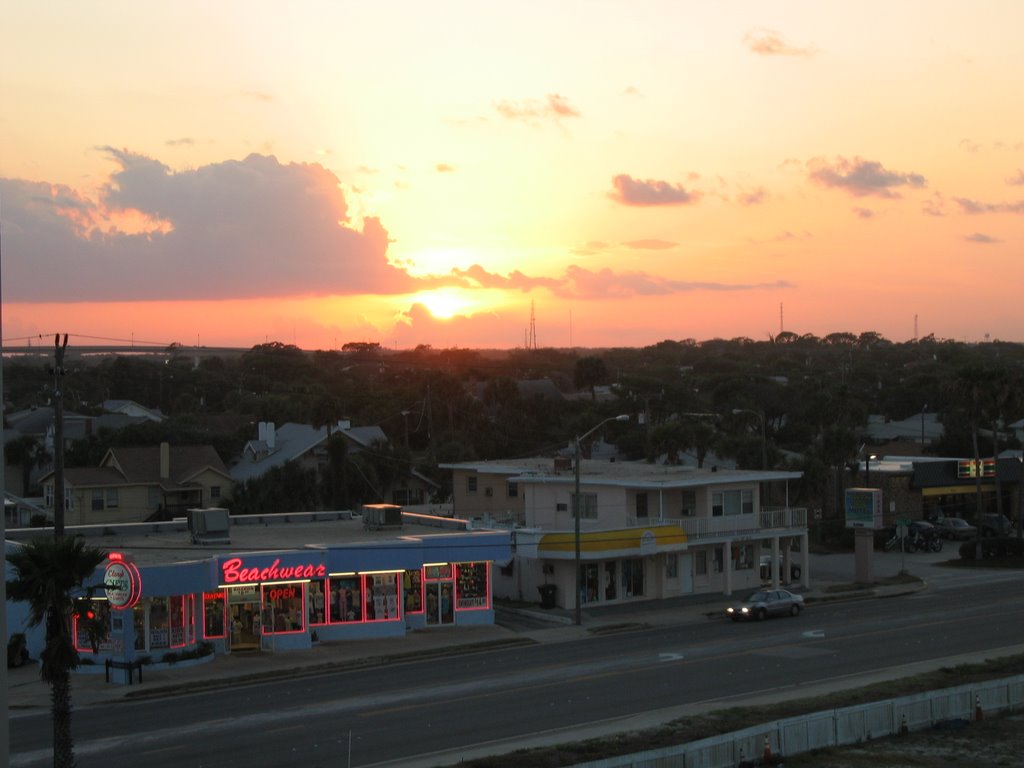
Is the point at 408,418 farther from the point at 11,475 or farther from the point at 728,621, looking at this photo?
the point at 728,621

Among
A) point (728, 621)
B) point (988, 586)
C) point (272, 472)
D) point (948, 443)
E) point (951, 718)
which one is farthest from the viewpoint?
point (948, 443)

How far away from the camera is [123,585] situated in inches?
1449

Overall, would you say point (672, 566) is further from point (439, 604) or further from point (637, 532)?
point (439, 604)

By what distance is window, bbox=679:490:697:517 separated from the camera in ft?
181

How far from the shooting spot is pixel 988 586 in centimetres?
5744

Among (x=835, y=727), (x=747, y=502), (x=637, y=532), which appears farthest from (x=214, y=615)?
(x=747, y=502)

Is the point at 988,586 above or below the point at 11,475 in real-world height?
below

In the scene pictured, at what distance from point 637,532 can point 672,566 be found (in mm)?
3757

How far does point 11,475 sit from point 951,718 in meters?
76.9

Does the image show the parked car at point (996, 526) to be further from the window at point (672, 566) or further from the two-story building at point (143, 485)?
the two-story building at point (143, 485)

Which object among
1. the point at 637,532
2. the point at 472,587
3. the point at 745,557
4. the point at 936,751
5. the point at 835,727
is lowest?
the point at 936,751

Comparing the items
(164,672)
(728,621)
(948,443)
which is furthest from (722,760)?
(948,443)

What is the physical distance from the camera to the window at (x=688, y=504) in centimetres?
5509

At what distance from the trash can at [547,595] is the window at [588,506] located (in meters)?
5.63
